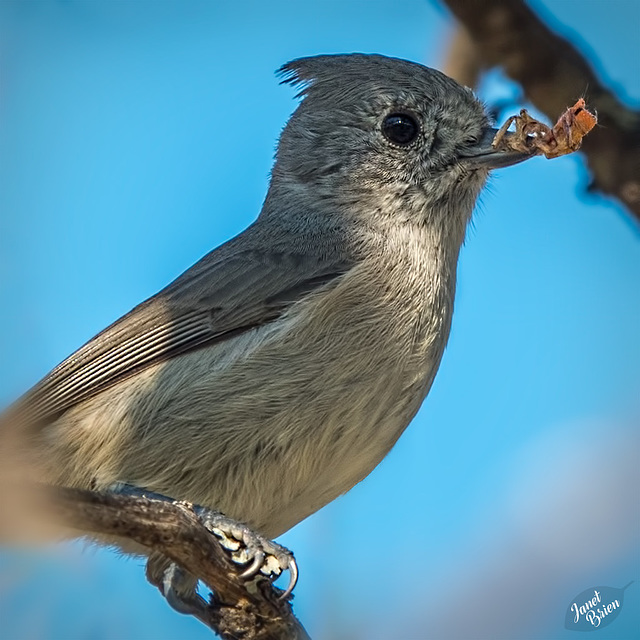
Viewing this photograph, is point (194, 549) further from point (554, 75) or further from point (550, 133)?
point (554, 75)

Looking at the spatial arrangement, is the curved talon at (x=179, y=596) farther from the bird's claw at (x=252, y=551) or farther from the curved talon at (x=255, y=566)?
the curved talon at (x=255, y=566)

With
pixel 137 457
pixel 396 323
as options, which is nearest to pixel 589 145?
pixel 396 323

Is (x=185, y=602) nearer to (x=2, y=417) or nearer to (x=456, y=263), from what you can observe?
(x=2, y=417)

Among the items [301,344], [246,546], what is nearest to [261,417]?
[301,344]

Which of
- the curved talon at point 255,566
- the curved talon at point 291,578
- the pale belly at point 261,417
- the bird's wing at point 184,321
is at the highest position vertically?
the bird's wing at point 184,321

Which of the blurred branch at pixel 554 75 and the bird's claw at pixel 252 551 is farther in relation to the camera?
the blurred branch at pixel 554 75

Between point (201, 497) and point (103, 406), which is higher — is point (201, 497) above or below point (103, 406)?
below

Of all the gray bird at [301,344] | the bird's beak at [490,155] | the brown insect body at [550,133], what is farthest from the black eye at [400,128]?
the brown insect body at [550,133]
